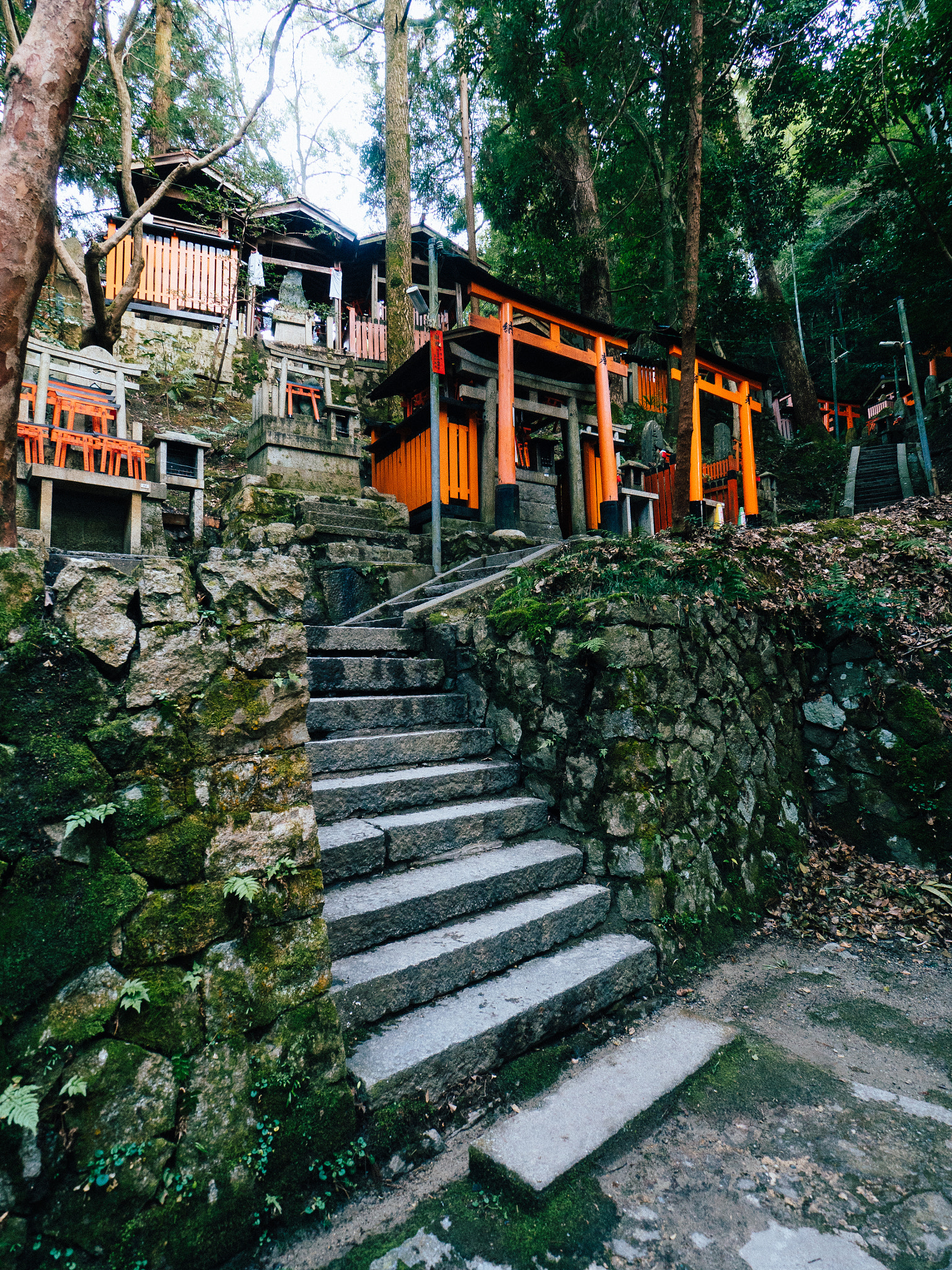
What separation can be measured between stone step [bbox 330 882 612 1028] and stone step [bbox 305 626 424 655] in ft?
6.94

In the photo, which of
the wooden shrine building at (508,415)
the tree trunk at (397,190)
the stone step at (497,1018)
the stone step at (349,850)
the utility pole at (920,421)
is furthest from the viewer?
the utility pole at (920,421)

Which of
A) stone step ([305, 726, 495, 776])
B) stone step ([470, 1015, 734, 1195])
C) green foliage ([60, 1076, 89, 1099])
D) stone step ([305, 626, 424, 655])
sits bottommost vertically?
stone step ([470, 1015, 734, 1195])

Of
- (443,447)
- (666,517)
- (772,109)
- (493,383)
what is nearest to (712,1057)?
(443,447)

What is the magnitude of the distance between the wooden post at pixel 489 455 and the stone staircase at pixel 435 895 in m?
5.11

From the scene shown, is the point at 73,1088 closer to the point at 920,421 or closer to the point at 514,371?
the point at 514,371

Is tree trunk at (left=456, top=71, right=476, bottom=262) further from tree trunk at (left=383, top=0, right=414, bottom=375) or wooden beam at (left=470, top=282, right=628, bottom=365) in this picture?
wooden beam at (left=470, top=282, right=628, bottom=365)

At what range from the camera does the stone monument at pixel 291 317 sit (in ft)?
50.6

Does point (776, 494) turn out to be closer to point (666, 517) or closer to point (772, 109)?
point (666, 517)

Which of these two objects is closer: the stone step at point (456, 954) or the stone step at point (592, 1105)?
the stone step at point (592, 1105)

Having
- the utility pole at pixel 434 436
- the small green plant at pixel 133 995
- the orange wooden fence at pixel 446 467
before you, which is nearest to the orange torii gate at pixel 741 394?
the orange wooden fence at pixel 446 467

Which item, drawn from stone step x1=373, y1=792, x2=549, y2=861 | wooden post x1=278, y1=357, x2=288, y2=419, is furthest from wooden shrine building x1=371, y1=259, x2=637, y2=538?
stone step x1=373, y1=792, x2=549, y2=861

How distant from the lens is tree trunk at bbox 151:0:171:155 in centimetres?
1383

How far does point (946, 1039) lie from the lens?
2.87m

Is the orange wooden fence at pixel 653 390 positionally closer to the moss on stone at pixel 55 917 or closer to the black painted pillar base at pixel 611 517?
the black painted pillar base at pixel 611 517
